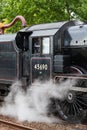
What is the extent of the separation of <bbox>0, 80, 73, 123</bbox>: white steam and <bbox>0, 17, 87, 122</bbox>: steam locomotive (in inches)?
7.6

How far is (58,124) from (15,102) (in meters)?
2.51

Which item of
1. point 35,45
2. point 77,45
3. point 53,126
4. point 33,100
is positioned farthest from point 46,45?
point 53,126

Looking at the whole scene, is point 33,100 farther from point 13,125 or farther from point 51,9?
point 51,9

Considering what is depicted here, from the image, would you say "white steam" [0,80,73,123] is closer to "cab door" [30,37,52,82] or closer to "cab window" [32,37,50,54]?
"cab door" [30,37,52,82]

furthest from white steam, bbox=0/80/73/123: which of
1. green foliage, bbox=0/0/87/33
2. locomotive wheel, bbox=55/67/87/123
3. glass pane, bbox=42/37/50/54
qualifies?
green foliage, bbox=0/0/87/33

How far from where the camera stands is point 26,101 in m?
11.6

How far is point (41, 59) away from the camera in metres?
10.8

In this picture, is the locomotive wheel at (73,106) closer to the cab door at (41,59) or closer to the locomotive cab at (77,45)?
the locomotive cab at (77,45)

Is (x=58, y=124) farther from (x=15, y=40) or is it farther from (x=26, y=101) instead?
(x=15, y=40)

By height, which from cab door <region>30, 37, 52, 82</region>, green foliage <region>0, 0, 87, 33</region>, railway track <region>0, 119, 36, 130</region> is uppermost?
green foliage <region>0, 0, 87, 33</region>

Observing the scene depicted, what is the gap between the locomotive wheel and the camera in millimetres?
9984

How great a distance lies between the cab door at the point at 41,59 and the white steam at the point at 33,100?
0.78 feet

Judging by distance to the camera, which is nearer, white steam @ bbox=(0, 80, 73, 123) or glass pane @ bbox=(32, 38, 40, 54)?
white steam @ bbox=(0, 80, 73, 123)

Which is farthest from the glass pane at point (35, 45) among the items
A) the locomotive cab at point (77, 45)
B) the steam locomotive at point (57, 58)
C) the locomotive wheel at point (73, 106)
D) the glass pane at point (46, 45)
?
the locomotive wheel at point (73, 106)
